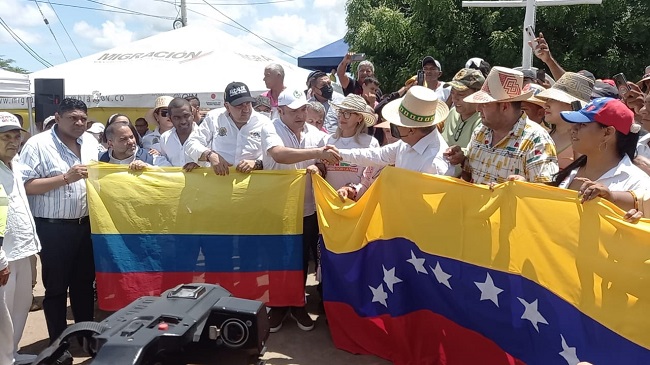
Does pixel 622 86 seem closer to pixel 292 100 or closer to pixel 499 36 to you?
pixel 292 100

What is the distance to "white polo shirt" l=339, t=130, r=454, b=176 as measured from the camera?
12.5ft

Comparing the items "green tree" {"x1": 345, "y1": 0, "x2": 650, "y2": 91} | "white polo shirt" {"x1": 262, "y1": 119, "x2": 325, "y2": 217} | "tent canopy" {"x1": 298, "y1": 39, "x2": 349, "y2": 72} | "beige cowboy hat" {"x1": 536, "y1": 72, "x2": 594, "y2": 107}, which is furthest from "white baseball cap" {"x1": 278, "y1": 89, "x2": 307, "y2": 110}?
"tent canopy" {"x1": 298, "y1": 39, "x2": 349, "y2": 72}

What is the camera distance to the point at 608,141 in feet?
9.25

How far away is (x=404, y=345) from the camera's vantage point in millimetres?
3928

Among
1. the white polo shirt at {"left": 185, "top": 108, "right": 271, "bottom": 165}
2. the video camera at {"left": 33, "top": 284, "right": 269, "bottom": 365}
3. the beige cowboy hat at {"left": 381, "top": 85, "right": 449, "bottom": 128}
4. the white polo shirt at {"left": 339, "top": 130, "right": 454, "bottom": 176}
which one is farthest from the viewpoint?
the white polo shirt at {"left": 185, "top": 108, "right": 271, "bottom": 165}

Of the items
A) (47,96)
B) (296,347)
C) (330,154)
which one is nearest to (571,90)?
(330,154)

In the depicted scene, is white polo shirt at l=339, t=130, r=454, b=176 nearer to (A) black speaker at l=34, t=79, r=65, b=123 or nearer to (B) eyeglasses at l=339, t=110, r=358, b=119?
(B) eyeglasses at l=339, t=110, r=358, b=119

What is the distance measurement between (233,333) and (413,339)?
201 cm

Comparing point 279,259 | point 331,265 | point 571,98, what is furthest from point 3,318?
point 571,98

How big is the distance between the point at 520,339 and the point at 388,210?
1.23 m

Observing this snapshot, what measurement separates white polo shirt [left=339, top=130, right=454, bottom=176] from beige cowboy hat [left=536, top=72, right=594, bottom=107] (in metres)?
0.82

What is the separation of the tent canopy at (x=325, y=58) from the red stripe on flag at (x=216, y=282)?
13.1 meters

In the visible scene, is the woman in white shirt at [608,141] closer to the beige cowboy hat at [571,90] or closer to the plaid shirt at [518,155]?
the plaid shirt at [518,155]

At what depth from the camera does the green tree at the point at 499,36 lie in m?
11.8
